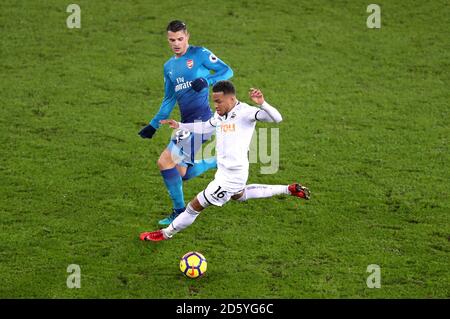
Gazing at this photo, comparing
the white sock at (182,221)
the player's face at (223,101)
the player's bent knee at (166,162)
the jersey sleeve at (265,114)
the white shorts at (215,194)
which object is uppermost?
the player's face at (223,101)

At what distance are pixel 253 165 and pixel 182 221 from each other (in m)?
3.21

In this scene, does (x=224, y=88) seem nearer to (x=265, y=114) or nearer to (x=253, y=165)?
(x=265, y=114)

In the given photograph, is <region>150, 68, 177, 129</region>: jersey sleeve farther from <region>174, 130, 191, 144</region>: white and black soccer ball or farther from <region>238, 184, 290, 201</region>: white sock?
<region>238, 184, 290, 201</region>: white sock

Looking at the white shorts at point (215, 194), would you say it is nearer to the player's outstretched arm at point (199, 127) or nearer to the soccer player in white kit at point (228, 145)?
the soccer player in white kit at point (228, 145)

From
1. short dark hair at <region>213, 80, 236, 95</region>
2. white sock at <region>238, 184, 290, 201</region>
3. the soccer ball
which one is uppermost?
short dark hair at <region>213, 80, 236, 95</region>

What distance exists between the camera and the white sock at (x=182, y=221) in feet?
32.7

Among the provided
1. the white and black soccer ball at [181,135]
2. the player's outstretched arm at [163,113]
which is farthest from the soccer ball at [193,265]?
the player's outstretched arm at [163,113]

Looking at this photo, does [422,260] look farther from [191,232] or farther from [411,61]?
[411,61]

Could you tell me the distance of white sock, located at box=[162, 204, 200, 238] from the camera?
9.96 m

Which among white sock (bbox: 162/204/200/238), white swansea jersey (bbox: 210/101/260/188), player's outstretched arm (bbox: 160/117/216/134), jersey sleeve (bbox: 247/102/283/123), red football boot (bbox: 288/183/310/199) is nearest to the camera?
jersey sleeve (bbox: 247/102/283/123)

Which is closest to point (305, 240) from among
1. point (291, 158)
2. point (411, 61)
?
point (291, 158)

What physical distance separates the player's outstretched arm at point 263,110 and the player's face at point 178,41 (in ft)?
6.13

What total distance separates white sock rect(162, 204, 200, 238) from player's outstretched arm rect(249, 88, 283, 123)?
4.94 feet

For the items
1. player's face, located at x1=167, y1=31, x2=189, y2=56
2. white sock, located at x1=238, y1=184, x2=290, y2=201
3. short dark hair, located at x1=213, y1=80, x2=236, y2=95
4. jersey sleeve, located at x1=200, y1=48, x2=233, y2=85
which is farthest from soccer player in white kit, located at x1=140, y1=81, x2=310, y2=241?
player's face, located at x1=167, y1=31, x2=189, y2=56
